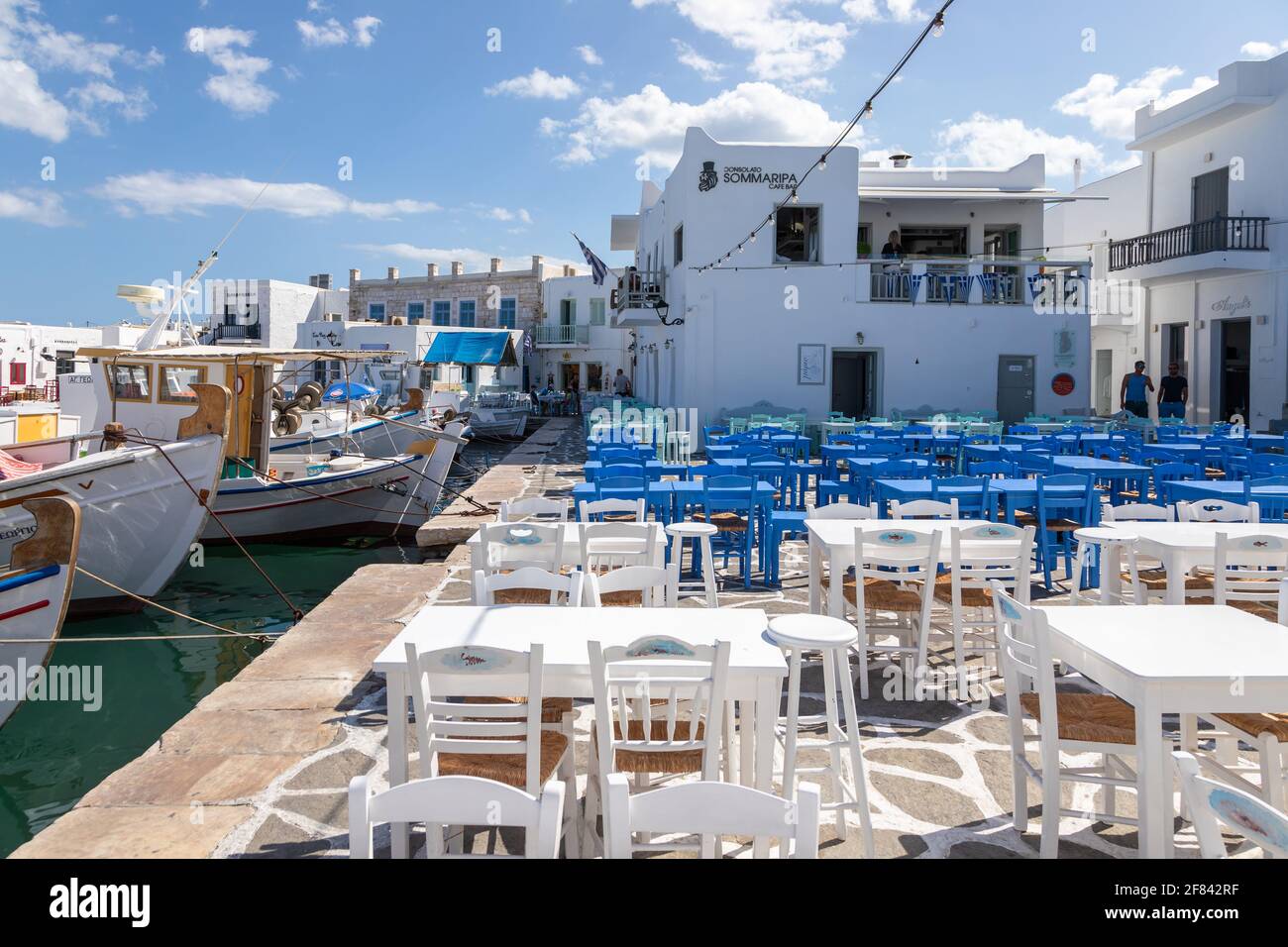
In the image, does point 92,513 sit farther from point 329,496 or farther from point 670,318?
point 670,318

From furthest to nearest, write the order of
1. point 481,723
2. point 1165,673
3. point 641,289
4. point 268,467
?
point 641,289
point 268,467
point 481,723
point 1165,673

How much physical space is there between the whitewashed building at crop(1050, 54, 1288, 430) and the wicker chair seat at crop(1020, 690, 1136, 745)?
16.0 meters

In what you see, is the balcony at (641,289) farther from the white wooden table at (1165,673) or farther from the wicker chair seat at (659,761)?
the wicker chair seat at (659,761)

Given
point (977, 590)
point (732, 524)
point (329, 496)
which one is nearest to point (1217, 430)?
point (732, 524)

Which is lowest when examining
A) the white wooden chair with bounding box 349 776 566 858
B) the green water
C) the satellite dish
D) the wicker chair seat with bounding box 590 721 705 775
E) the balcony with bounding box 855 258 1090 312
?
the green water

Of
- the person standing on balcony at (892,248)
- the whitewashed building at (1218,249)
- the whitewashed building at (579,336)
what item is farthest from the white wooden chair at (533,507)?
the whitewashed building at (579,336)

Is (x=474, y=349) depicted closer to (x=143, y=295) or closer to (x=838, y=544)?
(x=143, y=295)

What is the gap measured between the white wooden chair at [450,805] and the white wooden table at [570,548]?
3.04 metres

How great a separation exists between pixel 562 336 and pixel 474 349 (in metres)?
18.1

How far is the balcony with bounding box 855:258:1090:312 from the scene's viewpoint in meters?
21.2

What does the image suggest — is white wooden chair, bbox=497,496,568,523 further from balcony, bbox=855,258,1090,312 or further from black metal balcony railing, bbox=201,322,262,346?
black metal balcony railing, bbox=201,322,262,346

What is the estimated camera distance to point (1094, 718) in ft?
11.8

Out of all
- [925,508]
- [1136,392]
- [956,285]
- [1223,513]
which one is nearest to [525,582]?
[925,508]

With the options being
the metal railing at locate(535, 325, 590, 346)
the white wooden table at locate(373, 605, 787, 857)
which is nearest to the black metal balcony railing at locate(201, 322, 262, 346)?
the metal railing at locate(535, 325, 590, 346)
